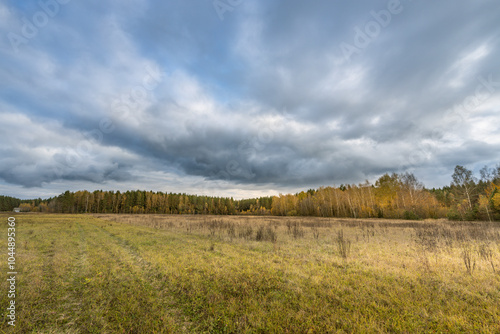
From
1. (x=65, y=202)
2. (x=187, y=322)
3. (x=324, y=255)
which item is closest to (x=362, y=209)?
(x=324, y=255)

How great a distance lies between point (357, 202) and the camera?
66312 mm

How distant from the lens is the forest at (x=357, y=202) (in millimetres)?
41844

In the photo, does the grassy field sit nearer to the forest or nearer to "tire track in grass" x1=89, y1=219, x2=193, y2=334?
"tire track in grass" x1=89, y1=219, x2=193, y2=334

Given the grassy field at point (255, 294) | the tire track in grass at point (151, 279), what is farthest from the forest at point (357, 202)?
the tire track in grass at point (151, 279)

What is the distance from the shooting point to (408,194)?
54.3 m

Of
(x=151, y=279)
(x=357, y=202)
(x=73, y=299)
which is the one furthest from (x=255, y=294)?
(x=357, y=202)

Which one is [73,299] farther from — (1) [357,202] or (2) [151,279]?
(1) [357,202]

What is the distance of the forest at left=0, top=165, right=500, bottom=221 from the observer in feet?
137

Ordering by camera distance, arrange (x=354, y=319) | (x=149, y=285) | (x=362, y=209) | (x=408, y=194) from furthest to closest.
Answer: (x=362, y=209)
(x=408, y=194)
(x=149, y=285)
(x=354, y=319)

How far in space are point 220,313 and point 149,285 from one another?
3528mm

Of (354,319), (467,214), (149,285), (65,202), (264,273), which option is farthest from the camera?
(65,202)

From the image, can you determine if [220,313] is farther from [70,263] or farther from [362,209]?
[362,209]

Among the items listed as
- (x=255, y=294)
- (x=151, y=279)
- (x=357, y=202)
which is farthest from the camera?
(x=357, y=202)

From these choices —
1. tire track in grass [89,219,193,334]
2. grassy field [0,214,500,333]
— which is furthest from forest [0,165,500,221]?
tire track in grass [89,219,193,334]
